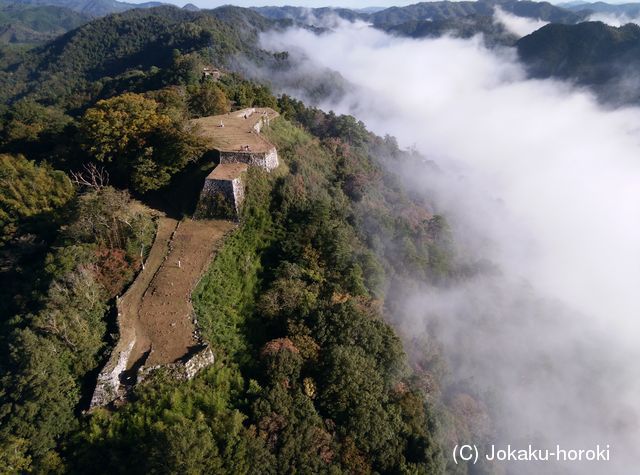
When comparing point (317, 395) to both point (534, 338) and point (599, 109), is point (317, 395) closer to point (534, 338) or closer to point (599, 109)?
point (534, 338)

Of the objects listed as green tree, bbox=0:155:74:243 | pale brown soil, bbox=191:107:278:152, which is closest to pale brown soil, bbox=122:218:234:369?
pale brown soil, bbox=191:107:278:152

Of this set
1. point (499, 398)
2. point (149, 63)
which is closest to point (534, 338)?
point (499, 398)

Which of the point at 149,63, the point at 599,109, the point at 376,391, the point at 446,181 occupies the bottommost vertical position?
the point at 599,109

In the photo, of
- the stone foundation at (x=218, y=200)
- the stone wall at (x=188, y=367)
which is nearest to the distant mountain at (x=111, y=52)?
the stone foundation at (x=218, y=200)

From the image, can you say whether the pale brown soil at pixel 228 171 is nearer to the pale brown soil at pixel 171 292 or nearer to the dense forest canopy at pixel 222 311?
the dense forest canopy at pixel 222 311

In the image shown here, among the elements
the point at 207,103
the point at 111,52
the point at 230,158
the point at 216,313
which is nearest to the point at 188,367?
the point at 216,313

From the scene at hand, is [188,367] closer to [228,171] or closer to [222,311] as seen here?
[222,311]
